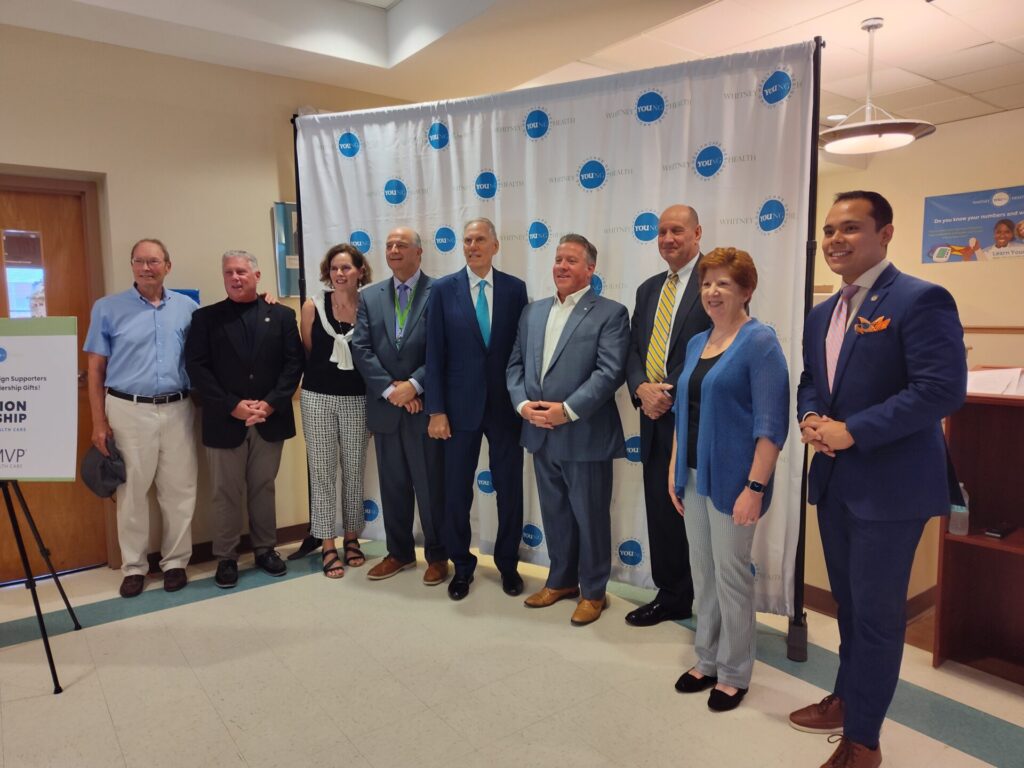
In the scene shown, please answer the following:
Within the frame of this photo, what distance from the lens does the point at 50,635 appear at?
124 inches

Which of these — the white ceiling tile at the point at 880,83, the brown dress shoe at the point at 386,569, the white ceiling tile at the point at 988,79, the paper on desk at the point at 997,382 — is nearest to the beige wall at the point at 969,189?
the white ceiling tile at the point at 988,79

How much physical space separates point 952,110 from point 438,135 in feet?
20.5

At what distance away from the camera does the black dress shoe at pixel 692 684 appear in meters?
2.57

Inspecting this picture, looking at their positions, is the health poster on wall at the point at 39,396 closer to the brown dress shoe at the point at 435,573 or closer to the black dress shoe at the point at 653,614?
the brown dress shoe at the point at 435,573

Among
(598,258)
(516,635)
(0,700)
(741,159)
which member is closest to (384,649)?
(516,635)

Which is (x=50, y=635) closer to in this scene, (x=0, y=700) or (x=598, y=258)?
(x=0, y=700)

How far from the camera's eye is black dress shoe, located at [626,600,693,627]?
3.12m

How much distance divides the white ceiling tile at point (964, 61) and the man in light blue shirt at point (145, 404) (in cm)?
612

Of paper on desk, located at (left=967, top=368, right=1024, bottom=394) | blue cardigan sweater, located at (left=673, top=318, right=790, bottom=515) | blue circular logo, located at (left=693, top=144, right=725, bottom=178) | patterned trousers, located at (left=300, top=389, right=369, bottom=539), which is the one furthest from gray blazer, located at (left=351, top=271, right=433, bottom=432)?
paper on desk, located at (left=967, top=368, right=1024, bottom=394)

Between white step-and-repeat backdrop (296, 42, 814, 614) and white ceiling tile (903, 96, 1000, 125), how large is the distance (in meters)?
5.41

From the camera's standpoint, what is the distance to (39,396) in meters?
2.71

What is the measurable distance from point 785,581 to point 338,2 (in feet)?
13.1

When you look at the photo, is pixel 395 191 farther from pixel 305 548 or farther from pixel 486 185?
pixel 305 548

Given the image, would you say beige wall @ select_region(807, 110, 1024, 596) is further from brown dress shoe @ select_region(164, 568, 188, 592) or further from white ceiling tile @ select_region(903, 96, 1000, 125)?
brown dress shoe @ select_region(164, 568, 188, 592)
